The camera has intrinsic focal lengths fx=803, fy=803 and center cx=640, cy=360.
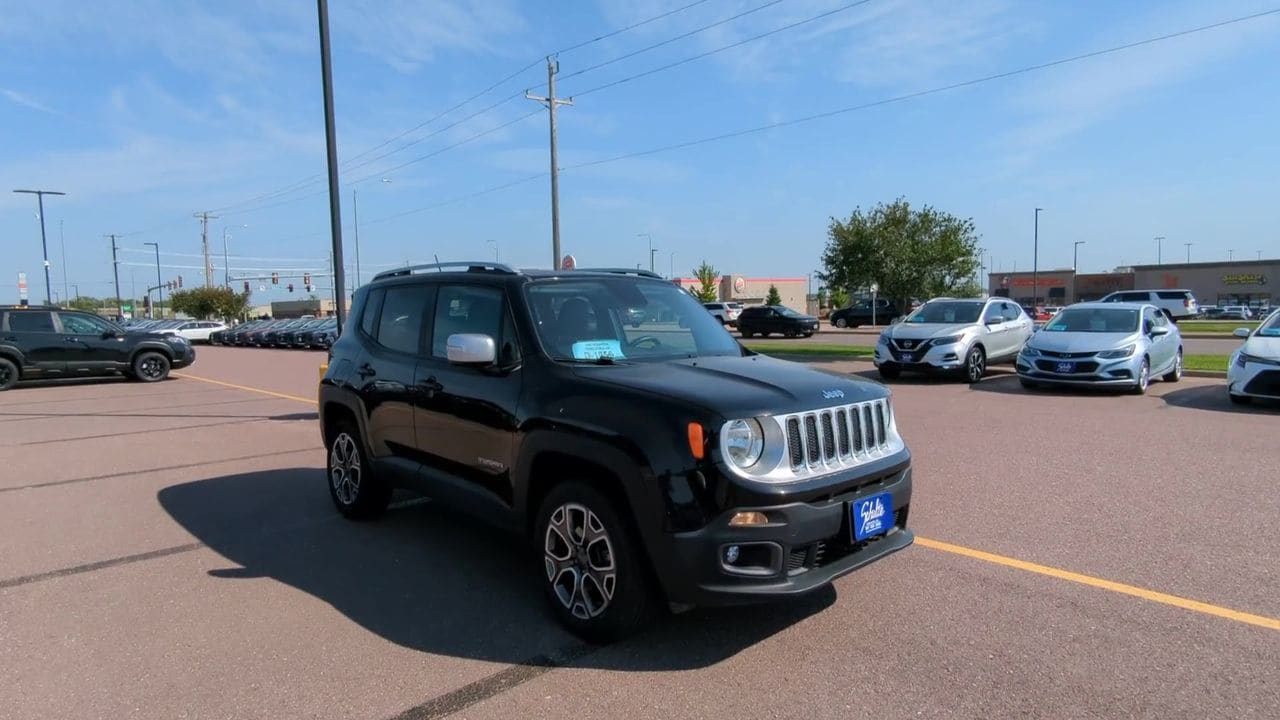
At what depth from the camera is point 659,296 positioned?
16.7ft

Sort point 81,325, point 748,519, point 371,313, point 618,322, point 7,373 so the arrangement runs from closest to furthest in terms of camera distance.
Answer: point 748,519 → point 618,322 → point 371,313 → point 7,373 → point 81,325

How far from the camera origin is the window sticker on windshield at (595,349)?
4.32 m

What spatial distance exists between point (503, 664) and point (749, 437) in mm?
1528

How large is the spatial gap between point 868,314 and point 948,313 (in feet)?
102

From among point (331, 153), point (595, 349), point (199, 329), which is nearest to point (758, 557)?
point (595, 349)

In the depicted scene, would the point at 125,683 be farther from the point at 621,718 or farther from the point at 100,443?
the point at 100,443

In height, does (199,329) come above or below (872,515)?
below

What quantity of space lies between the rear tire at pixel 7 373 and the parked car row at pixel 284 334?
17.1 m

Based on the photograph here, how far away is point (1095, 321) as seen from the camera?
1391 centimetres

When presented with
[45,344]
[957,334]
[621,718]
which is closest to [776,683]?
[621,718]

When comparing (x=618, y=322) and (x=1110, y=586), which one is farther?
(x=618, y=322)

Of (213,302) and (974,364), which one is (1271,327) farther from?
(213,302)

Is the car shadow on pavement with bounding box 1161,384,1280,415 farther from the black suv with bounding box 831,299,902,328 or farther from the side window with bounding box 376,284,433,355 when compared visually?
the black suv with bounding box 831,299,902,328

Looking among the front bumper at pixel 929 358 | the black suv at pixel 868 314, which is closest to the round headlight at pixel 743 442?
the front bumper at pixel 929 358
